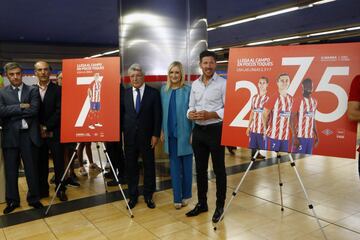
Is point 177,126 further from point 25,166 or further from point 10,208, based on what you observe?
point 10,208

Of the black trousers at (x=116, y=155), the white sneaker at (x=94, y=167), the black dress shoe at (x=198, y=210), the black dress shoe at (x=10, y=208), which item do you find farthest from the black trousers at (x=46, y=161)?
the black dress shoe at (x=198, y=210)

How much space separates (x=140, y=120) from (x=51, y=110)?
1.13 metres

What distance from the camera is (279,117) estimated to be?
8.48 ft

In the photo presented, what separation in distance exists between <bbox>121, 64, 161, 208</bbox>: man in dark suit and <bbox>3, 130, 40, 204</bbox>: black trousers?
3.61 feet

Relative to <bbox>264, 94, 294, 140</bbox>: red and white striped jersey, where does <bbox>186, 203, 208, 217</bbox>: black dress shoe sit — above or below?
below

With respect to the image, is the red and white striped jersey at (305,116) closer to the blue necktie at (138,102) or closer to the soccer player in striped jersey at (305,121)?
the soccer player in striped jersey at (305,121)

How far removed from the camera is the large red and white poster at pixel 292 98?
2346mm

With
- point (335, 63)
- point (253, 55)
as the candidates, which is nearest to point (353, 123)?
point (335, 63)

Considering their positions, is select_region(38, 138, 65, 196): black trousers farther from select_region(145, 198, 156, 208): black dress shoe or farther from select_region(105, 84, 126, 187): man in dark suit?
select_region(145, 198, 156, 208): black dress shoe

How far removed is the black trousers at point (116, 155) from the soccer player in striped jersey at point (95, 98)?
115 centimetres

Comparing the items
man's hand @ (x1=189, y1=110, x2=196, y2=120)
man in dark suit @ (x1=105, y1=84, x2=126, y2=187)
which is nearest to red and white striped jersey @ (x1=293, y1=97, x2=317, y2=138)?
man's hand @ (x1=189, y1=110, x2=196, y2=120)

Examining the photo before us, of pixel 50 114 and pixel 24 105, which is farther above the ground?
pixel 24 105

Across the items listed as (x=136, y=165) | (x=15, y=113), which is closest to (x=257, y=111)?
(x=136, y=165)

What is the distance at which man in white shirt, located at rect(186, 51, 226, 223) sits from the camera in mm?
3000
